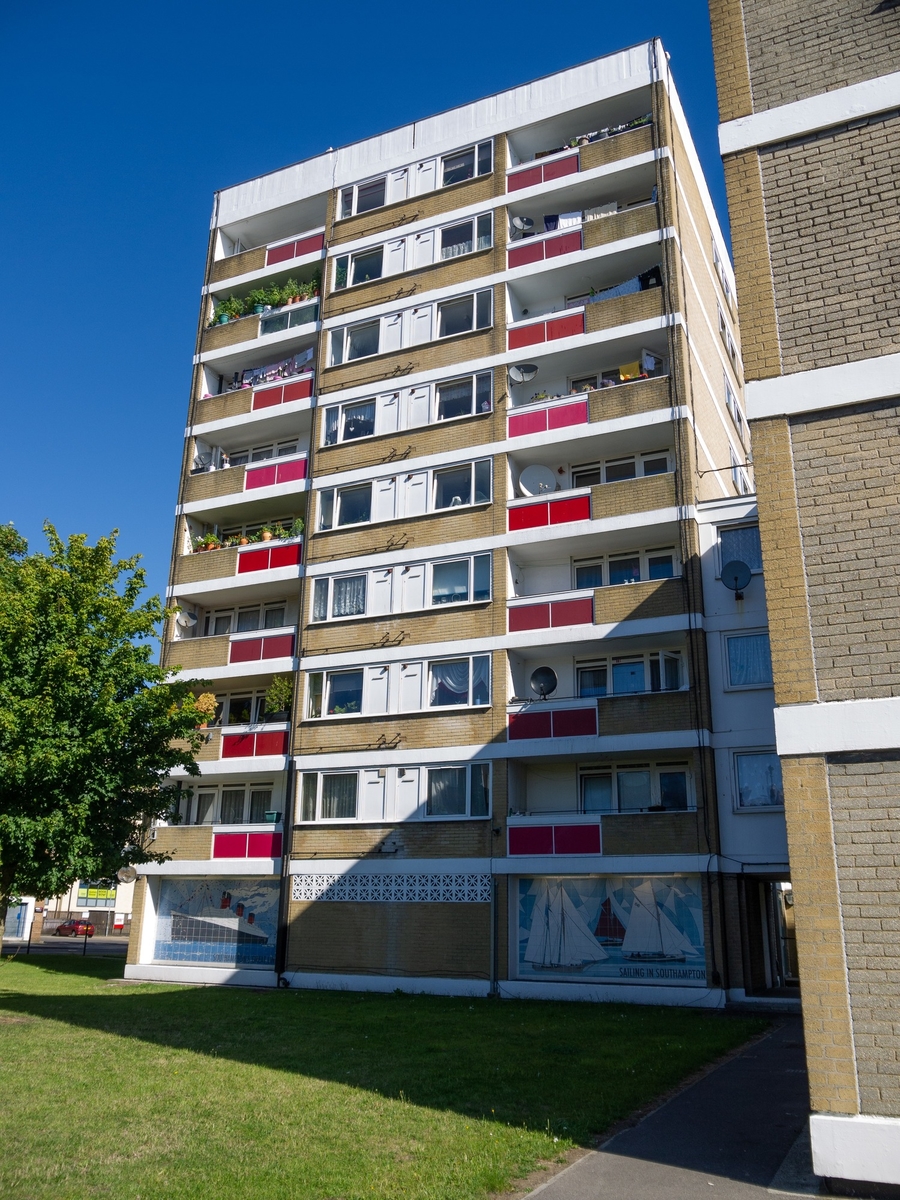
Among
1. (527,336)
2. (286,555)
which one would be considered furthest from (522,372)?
(286,555)

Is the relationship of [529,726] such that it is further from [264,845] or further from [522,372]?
[522,372]

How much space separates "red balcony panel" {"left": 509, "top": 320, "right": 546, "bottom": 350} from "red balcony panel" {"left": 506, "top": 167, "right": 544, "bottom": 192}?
4.56 meters

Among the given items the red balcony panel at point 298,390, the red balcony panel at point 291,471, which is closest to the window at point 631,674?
the red balcony panel at point 291,471

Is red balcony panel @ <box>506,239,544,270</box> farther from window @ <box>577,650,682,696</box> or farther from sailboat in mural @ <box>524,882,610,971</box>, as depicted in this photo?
sailboat in mural @ <box>524,882,610,971</box>

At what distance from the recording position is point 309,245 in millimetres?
32844

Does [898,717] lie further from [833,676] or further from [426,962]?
[426,962]

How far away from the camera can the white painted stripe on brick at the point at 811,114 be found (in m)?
9.67

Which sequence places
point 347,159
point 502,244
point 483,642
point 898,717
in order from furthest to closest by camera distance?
1. point 347,159
2. point 502,244
3. point 483,642
4. point 898,717

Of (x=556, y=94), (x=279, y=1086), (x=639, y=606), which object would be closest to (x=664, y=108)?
(x=556, y=94)

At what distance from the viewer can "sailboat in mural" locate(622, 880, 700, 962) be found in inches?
854

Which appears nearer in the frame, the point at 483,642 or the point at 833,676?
the point at 833,676

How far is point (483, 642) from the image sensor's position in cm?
2541

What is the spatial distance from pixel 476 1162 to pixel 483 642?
17.8m

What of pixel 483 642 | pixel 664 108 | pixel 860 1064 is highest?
pixel 664 108
